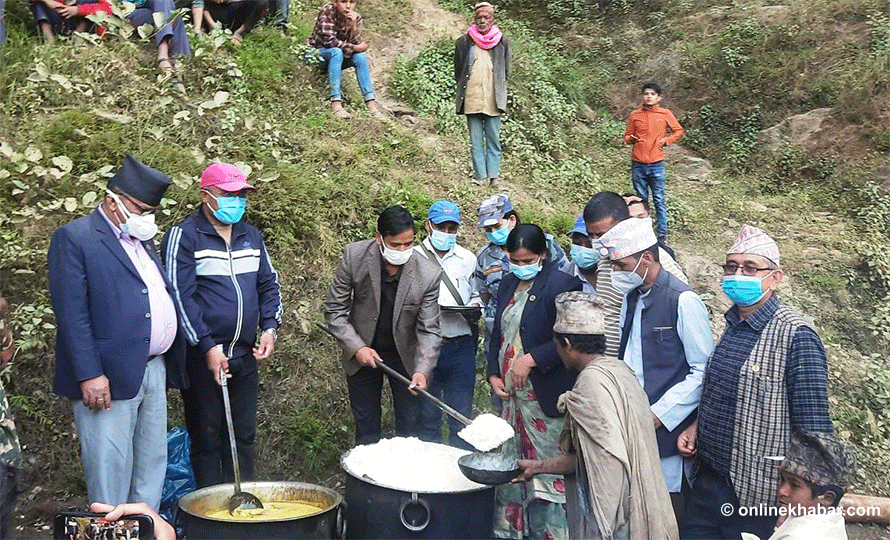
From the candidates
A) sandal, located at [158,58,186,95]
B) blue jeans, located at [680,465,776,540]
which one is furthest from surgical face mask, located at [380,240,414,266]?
sandal, located at [158,58,186,95]

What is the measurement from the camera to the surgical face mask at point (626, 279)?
4312mm

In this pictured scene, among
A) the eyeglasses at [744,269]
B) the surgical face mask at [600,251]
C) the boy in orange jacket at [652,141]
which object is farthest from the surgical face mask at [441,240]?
the boy in orange jacket at [652,141]

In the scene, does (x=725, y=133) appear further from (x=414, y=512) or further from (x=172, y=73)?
(x=414, y=512)

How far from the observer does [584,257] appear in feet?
17.6

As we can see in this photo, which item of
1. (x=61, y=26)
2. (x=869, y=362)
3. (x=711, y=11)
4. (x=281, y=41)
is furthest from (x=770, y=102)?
(x=61, y=26)

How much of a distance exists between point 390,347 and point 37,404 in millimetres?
2634

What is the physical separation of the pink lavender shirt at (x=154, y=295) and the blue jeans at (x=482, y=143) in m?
5.65

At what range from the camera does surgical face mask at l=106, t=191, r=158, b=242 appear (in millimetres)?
4543

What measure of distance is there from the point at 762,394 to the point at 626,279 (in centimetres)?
86

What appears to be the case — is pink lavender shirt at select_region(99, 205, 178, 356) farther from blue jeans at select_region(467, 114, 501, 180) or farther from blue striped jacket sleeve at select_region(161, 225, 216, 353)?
blue jeans at select_region(467, 114, 501, 180)

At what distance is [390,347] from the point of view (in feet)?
18.4

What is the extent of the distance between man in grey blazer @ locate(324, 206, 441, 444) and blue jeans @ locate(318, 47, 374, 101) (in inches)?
196

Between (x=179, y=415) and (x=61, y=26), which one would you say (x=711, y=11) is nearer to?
(x=61, y=26)

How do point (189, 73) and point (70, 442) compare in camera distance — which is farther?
point (189, 73)
